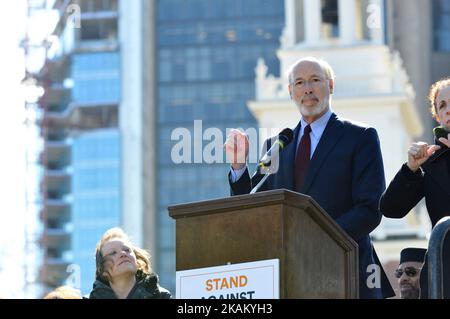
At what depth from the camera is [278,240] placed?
7984 millimetres

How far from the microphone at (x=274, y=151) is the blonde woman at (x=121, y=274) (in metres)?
0.74

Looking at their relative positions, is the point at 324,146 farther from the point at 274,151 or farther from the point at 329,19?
the point at 329,19

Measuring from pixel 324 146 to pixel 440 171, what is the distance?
2.35 ft

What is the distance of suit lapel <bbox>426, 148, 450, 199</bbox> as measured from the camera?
9.23 m

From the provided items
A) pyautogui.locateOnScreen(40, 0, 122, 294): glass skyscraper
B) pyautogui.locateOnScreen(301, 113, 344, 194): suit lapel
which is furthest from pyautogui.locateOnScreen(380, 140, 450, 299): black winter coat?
pyautogui.locateOnScreen(40, 0, 122, 294): glass skyscraper

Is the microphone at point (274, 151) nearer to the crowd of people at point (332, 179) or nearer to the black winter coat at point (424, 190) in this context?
the crowd of people at point (332, 179)

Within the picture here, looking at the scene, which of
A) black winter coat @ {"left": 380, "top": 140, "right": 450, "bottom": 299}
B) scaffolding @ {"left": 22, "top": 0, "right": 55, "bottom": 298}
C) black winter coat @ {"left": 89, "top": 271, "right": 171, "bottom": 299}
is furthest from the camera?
scaffolding @ {"left": 22, "top": 0, "right": 55, "bottom": 298}

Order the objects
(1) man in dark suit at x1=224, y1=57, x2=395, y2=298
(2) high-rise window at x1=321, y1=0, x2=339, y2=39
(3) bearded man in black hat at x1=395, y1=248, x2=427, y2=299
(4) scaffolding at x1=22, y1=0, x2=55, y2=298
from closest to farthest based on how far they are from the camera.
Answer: (1) man in dark suit at x1=224, y1=57, x2=395, y2=298 < (3) bearded man in black hat at x1=395, y1=248, x2=427, y2=299 < (2) high-rise window at x1=321, y1=0, x2=339, y2=39 < (4) scaffolding at x1=22, y1=0, x2=55, y2=298

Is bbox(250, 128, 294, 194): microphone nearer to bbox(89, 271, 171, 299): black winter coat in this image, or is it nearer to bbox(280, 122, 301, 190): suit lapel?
bbox(280, 122, 301, 190): suit lapel

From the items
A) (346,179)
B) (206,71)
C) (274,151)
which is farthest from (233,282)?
(206,71)

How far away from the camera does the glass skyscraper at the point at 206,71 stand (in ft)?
375

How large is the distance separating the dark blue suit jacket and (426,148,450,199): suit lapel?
1.17 ft

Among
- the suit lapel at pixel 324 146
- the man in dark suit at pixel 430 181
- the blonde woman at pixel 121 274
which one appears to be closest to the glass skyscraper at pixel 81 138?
the blonde woman at pixel 121 274
